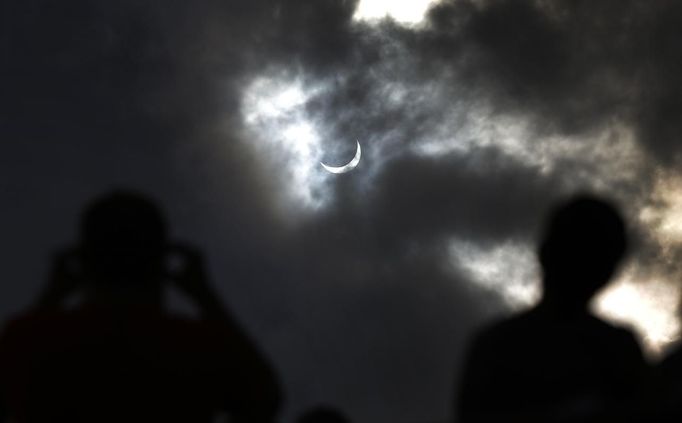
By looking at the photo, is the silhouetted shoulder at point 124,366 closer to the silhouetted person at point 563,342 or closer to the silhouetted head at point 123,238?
the silhouetted head at point 123,238

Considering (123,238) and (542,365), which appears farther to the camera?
(542,365)

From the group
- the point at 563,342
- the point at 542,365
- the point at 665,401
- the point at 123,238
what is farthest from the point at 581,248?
the point at 123,238

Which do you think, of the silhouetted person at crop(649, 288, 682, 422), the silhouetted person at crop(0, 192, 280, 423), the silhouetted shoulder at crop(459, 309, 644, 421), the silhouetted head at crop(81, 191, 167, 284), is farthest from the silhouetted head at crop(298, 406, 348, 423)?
the silhouetted person at crop(649, 288, 682, 422)

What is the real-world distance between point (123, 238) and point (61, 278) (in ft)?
1.08

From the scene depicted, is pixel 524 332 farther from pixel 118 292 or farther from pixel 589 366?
pixel 118 292

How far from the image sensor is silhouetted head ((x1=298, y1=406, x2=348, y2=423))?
579cm

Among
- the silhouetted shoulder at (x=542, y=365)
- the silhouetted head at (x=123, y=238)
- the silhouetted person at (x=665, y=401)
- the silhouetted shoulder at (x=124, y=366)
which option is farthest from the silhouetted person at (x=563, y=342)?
the silhouetted head at (x=123, y=238)

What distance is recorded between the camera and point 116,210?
3.91 metres

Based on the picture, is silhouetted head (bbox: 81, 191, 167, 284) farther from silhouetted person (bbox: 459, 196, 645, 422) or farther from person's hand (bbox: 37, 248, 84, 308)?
→ silhouetted person (bbox: 459, 196, 645, 422)

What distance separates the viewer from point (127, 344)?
12.4ft

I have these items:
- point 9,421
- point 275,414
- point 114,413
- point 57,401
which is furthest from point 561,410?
point 9,421

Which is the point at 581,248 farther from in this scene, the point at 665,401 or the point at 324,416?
the point at 324,416

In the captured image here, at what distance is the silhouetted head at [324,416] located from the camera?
19.0 feet

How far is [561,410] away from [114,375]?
178 cm
